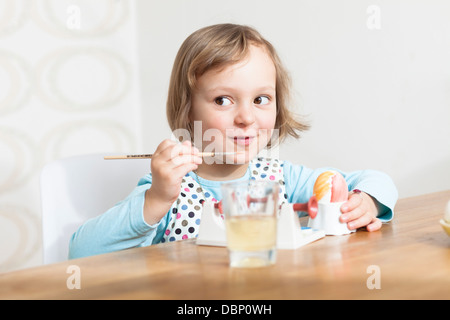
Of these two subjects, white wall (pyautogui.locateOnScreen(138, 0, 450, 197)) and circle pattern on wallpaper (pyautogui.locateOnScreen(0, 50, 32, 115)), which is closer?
white wall (pyautogui.locateOnScreen(138, 0, 450, 197))

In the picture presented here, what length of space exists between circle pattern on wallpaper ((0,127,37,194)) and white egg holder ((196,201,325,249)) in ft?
6.02

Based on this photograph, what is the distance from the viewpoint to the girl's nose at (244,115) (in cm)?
116

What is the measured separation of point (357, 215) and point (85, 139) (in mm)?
2051

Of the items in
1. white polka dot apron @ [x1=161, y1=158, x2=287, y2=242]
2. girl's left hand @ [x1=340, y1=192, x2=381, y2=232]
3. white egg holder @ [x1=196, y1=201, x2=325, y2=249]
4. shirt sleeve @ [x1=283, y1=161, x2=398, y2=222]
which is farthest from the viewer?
white polka dot apron @ [x1=161, y1=158, x2=287, y2=242]

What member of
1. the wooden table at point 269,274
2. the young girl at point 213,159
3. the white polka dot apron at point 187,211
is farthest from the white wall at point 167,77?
the wooden table at point 269,274

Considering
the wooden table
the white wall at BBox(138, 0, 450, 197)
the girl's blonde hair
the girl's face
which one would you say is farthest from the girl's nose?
the white wall at BBox(138, 0, 450, 197)

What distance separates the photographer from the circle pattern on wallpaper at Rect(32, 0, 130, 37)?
256cm

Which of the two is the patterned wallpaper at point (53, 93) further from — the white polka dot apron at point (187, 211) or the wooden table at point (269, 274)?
the wooden table at point (269, 274)

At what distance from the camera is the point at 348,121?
2059mm

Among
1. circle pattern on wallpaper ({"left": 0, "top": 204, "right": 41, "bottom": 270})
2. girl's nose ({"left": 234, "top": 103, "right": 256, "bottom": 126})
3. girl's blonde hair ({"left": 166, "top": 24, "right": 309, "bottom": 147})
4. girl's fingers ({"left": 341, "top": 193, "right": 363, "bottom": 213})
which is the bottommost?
circle pattern on wallpaper ({"left": 0, "top": 204, "right": 41, "bottom": 270})

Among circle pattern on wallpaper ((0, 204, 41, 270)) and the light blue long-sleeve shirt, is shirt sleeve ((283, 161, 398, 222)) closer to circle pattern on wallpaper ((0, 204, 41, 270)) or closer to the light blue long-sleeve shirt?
→ the light blue long-sleeve shirt

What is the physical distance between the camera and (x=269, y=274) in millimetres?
613

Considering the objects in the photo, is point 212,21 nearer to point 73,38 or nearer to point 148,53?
point 148,53
